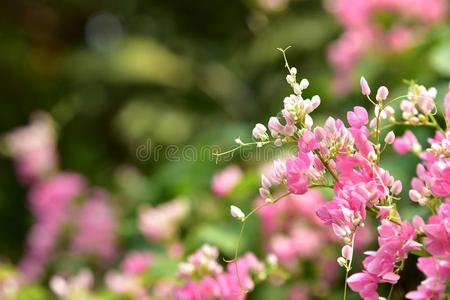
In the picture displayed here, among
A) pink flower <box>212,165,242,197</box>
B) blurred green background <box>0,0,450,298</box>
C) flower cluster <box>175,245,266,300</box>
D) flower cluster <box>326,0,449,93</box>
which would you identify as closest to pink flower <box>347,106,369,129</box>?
flower cluster <box>175,245,266,300</box>

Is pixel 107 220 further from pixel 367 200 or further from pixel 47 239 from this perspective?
pixel 367 200

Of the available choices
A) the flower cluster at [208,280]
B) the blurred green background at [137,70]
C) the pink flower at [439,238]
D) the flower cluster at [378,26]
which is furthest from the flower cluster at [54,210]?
the pink flower at [439,238]

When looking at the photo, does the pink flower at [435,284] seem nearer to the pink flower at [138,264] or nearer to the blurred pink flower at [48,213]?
the pink flower at [138,264]

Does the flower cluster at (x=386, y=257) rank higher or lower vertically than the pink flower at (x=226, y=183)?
lower

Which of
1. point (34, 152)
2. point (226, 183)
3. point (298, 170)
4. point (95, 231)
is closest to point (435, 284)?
point (298, 170)

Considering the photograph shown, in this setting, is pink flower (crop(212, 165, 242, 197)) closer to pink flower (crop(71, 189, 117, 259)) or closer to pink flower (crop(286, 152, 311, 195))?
pink flower (crop(71, 189, 117, 259))

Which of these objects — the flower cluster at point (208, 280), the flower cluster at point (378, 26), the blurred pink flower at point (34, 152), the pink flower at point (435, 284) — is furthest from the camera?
the blurred pink flower at point (34, 152)

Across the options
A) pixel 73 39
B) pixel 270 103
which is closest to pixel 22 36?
pixel 73 39

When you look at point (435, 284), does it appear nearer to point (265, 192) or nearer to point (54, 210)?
point (265, 192)
